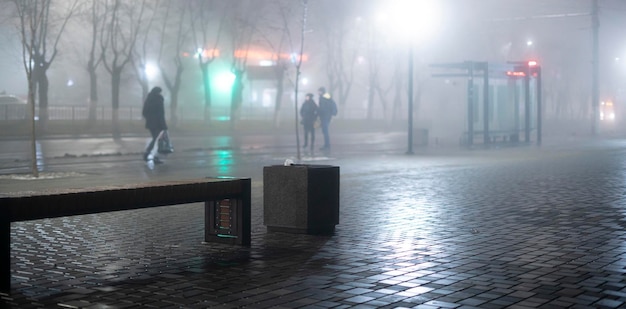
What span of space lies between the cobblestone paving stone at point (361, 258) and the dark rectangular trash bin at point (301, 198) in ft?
0.57

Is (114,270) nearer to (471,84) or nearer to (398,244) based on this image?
(398,244)

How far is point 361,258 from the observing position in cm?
796

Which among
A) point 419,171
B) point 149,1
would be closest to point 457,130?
point 149,1

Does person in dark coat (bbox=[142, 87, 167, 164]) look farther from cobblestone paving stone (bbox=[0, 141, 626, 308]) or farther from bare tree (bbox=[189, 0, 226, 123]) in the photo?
bare tree (bbox=[189, 0, 226, 123])

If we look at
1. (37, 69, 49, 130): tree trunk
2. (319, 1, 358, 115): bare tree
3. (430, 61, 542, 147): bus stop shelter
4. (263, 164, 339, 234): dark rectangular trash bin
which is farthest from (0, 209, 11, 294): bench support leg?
(319, 1, 358, 115): bare tree

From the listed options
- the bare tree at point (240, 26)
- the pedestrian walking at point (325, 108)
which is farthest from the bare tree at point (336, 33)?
the pedestrian walking at point (325, 108)

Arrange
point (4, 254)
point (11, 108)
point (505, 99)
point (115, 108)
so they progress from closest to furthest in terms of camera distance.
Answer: point (4, 254) < point (505, 99) < point (11, 108) < point (115, 108)

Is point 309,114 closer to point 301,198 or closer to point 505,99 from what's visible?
point 505,99

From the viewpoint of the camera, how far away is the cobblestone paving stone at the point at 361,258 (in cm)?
624

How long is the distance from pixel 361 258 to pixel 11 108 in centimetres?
3883

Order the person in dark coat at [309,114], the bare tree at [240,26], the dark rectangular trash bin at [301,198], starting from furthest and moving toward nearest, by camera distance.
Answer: the bare tree at [240,26], the person in dark coat at [309,114], the dark rectangular trash bin at [301,198]

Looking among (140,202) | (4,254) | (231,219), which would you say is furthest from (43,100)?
(4,254)

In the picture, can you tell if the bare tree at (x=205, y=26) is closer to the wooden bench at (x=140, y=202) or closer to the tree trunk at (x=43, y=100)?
the tree trunk at (x=43, y=100)

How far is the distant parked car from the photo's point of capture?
42.7 m
